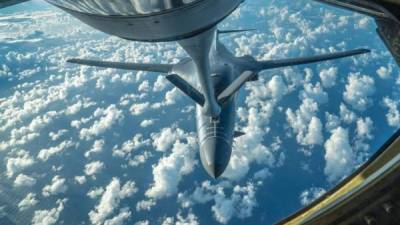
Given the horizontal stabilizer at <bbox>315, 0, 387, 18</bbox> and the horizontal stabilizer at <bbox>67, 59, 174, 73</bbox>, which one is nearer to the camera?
the horizontal stabilizer at <bbox>315, 0, 387, 18</bbox>

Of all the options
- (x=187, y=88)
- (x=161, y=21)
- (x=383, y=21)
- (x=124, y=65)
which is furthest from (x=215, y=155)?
(x=161, y=21)

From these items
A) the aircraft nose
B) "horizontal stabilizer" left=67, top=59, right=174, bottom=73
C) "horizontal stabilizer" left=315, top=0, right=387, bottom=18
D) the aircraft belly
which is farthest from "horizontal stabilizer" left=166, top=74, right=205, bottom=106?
the aircraft belly

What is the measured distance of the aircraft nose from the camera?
512 inches

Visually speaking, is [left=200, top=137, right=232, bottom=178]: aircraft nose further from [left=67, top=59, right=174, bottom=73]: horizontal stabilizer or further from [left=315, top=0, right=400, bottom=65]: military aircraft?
[left=315, top=0, right=400, bottom=65]: military aircraft

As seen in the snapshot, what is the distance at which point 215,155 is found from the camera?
42.7 feet

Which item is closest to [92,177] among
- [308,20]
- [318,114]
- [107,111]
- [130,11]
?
[107,111]

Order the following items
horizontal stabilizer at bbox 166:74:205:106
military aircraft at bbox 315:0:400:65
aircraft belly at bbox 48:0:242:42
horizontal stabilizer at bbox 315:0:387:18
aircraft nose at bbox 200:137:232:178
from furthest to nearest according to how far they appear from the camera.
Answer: aircraft nose at bbox 200:137:232:178, horizontal stabilizer at bbox 166:74:205:106, horizontal stabilizer at bbox 315:0:387:18, military aircraft at bbox 315:0:400:65, aircraft belly at bbox 48:0:242:42

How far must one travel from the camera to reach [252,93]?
74375mm

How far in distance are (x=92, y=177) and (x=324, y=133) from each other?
42910mm

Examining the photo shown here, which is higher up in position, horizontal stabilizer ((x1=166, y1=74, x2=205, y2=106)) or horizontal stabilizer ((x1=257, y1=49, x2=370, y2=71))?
horizontal stabilizer ((x1=166, y1=74, x2=205, y2=106))

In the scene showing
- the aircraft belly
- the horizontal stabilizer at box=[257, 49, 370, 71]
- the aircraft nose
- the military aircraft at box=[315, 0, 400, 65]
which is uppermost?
the aircraft belly

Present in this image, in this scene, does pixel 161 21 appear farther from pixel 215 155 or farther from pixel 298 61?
pixel 215 155

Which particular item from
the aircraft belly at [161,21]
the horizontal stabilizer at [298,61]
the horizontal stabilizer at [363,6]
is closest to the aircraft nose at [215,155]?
the horizontal stabilizer at [298,61]

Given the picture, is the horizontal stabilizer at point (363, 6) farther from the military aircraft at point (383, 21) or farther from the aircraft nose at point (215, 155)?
the aircraft nose at point (215, 155)
